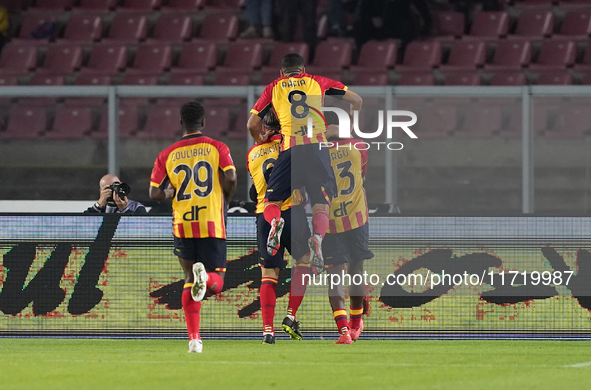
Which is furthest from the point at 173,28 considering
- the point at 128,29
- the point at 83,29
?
the point at 83,29

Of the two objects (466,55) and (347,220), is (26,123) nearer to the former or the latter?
(347,220)

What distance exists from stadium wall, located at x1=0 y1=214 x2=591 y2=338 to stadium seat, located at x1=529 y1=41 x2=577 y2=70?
6996 mm

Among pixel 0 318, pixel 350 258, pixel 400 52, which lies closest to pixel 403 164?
pixel 350 258

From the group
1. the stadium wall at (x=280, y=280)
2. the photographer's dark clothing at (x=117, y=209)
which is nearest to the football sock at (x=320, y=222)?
the stadium wall at (x=280, y=280)

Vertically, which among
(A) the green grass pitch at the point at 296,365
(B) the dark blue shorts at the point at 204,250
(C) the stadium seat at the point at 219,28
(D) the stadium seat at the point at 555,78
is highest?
(C) the stadium seat at the point at 219,28

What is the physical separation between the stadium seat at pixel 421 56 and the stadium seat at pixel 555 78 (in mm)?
1525

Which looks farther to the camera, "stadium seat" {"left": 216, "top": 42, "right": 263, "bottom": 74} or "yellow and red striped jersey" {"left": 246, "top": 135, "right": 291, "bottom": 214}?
"stadium seat" {"left": 216, "top": 42, "right": 263, "bottom": 74}

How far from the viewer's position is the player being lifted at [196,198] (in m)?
6.45

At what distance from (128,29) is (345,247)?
10.2 meters

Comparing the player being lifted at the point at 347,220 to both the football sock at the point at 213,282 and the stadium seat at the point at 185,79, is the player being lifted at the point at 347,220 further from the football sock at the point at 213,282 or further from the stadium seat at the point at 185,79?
the stadium seat at the point at 185,79

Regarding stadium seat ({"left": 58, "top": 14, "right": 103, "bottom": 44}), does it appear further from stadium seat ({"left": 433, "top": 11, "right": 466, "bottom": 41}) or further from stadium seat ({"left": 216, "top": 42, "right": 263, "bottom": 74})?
stadium seat ({"left": 433, "top": 11, "right": 466, "bottom": 41})

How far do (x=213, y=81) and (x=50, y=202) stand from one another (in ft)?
15.3

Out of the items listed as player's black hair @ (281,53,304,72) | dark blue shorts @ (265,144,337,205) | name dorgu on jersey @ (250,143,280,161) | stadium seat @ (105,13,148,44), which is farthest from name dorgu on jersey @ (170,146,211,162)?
stadium seat @ (105,13,148,44)

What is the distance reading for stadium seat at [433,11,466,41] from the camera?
15.9 m
